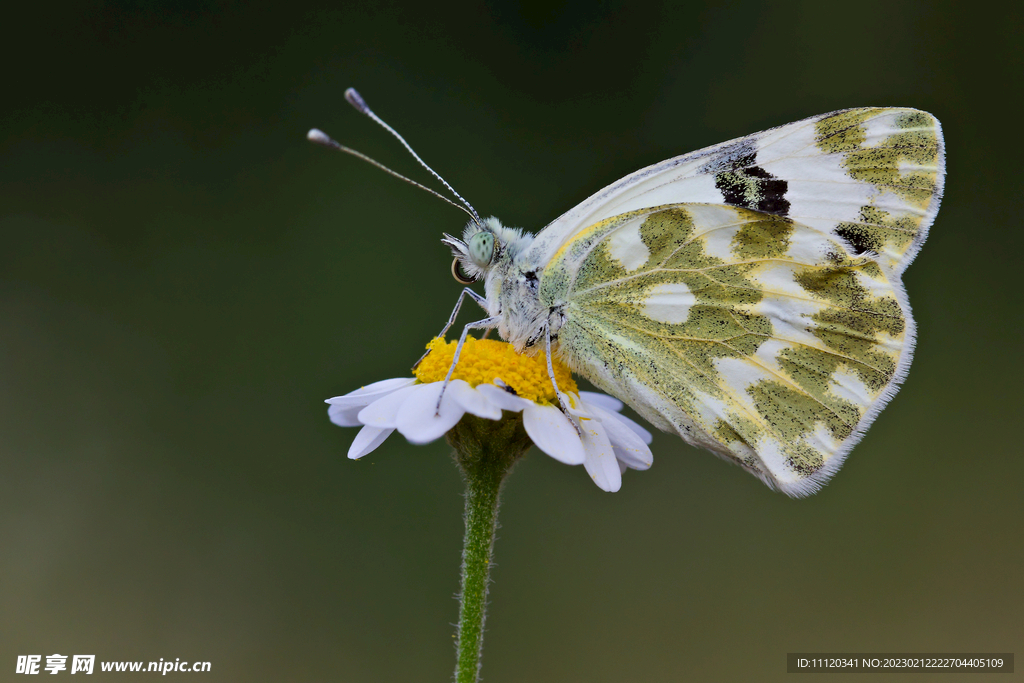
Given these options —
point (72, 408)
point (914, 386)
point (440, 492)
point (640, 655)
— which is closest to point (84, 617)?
point (72, 408)

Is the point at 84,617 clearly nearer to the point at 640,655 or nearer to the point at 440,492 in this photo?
the point at 440,492

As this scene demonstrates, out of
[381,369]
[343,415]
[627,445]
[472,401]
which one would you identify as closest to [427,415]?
[472,401]

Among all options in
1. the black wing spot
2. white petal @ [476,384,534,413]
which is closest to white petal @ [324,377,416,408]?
white petal @ [476,384,534,413]

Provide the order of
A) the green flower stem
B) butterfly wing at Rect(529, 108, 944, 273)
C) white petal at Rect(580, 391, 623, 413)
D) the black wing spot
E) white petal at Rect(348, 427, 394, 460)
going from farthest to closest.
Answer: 1. white petal at Rect(580, 391, 623, 413)
2. the black wing spot
3. butterfly wing at Rect(529, 108, 944, 273)
4. white petal at Rect(348, 427, 394, 460)
5. the green flower stem

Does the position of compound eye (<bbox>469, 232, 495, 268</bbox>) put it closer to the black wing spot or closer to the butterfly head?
the butterfly head

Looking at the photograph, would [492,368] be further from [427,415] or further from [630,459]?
[630,459]

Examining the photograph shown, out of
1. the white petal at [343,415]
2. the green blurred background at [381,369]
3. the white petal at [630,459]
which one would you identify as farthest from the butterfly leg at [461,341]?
the green blurred background at [381,369]

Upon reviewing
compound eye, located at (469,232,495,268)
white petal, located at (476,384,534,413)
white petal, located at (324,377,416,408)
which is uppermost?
compound eye, located at (469,232,495,268)
